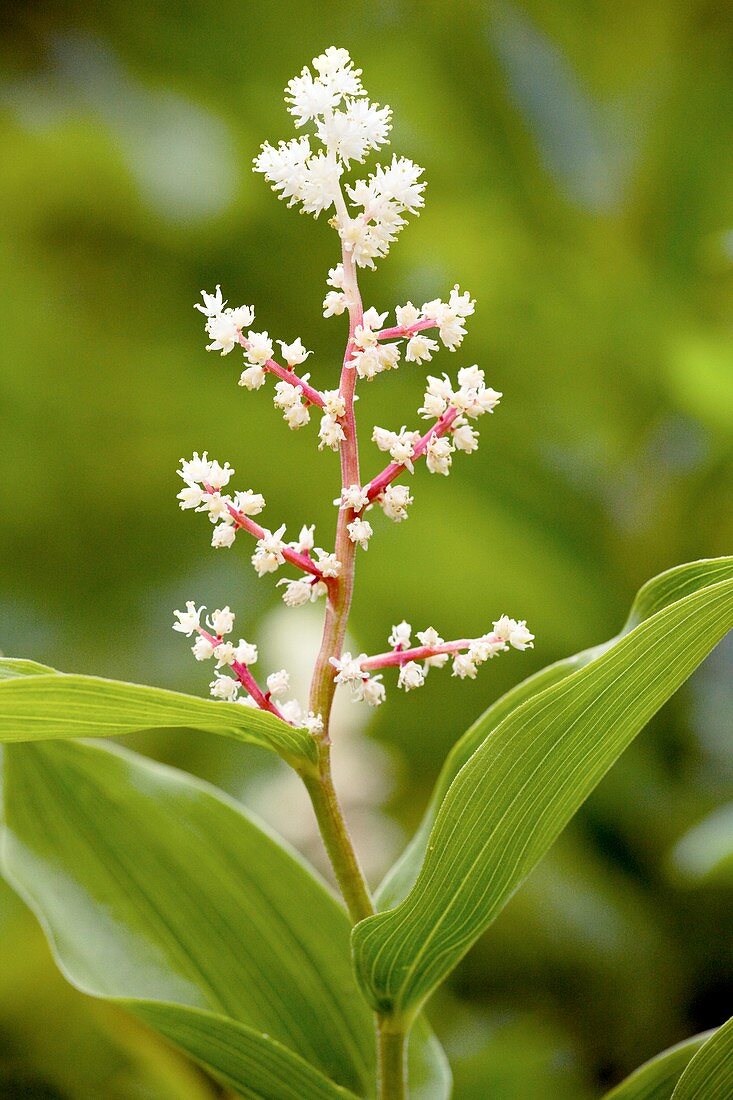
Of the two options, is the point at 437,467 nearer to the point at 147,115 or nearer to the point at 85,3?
the point at 147,115

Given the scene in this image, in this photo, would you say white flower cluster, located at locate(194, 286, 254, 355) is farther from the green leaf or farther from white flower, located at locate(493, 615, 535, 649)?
the green leaf

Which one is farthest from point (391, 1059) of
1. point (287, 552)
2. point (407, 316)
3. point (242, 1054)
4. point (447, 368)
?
point (447, 368)

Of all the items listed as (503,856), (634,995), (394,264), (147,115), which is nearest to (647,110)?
(394,264)

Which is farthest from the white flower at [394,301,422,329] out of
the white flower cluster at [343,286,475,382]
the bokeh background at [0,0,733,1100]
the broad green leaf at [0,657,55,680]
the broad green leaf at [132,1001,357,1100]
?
the bokeh background at [0,0,733,1100]

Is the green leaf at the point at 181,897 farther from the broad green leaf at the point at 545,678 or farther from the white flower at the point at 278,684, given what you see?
the white flower at the point at 278,684

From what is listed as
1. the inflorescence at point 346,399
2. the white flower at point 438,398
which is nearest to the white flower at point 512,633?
the inflorescence at point 346,399
